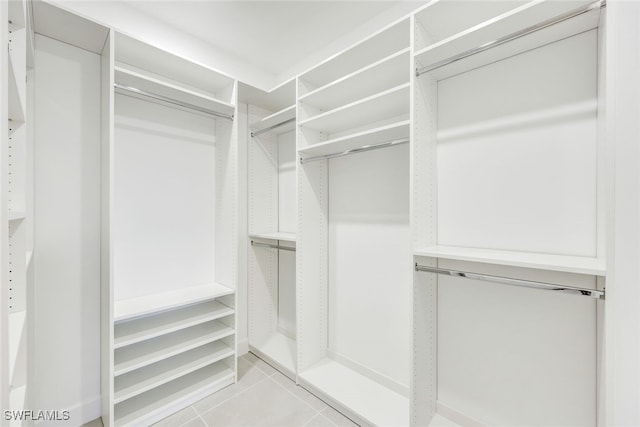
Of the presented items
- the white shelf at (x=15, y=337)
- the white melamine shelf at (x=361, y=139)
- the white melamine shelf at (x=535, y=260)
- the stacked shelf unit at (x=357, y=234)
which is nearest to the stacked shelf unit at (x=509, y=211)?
the white melamine shelf at (x=535, y=260)

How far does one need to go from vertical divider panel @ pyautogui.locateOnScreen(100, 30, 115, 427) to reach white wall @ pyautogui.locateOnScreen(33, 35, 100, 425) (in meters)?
0.11

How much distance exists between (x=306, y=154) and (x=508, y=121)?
1.36 metres

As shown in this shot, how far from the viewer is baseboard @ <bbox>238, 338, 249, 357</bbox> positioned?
268 cm

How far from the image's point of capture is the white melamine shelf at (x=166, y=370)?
1777 mm

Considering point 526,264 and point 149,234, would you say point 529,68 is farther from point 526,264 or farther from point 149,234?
point 149,234

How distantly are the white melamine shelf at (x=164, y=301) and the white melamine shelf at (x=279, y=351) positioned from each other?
2.55 ft

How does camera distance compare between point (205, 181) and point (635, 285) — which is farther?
point (205, 181)

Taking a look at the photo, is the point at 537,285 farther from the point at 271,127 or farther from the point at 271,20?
the point at 271,20

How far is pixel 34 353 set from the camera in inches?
64.9

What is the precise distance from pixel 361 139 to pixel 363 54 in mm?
578

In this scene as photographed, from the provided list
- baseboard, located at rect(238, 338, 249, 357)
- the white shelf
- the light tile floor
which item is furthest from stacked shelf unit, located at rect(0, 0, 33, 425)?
baseboard, located at rect(238, 338, 249, 357)

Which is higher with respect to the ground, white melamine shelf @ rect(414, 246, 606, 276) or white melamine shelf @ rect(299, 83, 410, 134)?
white melamine shelf @ rect(299, 83, 410, 134)

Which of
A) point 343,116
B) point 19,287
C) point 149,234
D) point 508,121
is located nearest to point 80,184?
point 149,234

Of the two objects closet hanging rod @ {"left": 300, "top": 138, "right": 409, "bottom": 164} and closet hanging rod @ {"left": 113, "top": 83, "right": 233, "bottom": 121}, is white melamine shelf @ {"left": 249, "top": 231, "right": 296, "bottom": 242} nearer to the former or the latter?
closet hanging rod @ {"left": 300, "top": 138, "right": 409, "bottom": 164}
